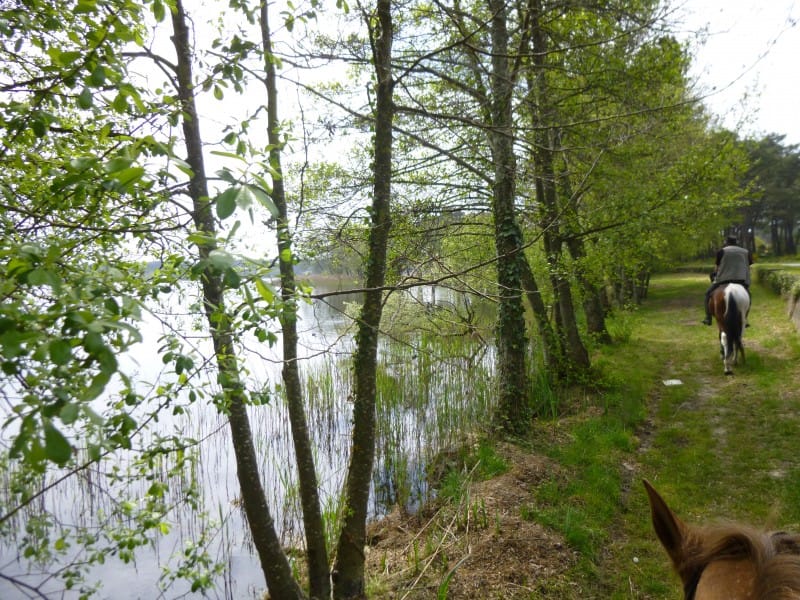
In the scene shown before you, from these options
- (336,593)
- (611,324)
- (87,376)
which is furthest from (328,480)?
(611,324)

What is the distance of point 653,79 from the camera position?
643cm

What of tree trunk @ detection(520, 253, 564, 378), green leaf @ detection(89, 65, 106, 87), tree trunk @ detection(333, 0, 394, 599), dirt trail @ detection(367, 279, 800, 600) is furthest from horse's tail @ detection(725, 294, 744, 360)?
green leaf @ detection(89, 65, 106, 87)

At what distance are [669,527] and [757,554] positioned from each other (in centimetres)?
32

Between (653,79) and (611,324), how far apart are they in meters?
8.08

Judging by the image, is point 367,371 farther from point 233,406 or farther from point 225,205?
point 225,205

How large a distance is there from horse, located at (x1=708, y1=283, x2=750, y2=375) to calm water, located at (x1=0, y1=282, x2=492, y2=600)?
4.16 m

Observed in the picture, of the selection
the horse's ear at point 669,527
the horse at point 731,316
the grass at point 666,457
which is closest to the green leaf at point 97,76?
the horse's ear at point 669,527

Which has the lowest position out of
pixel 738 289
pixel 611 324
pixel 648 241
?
pixel 611 324

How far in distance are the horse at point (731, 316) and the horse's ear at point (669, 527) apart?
808 centimetres

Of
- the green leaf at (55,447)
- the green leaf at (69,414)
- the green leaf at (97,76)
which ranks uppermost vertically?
the green leaf at (97,76)

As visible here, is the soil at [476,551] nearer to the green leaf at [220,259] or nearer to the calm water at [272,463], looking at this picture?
the calm water at [272,463]

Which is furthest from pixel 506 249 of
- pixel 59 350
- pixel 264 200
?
pixel 59 350

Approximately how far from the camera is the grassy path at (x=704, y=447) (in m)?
3.87

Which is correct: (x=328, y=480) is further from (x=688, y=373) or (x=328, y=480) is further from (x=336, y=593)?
(x=688, y=373)
